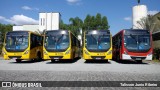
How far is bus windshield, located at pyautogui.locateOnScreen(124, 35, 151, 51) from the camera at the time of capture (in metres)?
20.1

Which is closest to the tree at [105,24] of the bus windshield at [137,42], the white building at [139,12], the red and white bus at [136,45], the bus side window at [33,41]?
the white building at [139,12]

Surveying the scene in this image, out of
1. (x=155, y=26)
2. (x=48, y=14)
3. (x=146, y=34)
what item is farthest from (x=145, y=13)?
(x=146, y=34)

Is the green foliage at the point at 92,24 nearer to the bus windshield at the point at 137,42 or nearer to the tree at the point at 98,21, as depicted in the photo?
the tree at the point at 98,21

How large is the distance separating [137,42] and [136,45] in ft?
0.97

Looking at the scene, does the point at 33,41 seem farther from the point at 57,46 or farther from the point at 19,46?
the point at 57,46

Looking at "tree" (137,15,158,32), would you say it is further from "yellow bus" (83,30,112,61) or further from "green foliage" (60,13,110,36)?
"yellow bus" (83,30,112,61)

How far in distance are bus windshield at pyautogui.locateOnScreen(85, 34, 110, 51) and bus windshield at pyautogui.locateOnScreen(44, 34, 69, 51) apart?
6.11 feet

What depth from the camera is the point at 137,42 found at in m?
20.3

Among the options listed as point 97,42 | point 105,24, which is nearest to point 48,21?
point 105,24

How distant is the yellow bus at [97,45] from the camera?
20.1m

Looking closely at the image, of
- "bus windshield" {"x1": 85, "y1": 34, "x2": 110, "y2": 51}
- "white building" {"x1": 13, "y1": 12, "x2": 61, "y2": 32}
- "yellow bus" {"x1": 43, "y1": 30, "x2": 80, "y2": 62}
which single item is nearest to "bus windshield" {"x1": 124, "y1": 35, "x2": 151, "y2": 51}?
"bus windshield" {"x1": 85, "y1": 34, "x2": 110, "y2": 51}

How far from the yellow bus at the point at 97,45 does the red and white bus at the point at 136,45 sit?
121 cm

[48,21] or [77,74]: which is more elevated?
[48,21]

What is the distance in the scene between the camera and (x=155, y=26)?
57.3 metres
